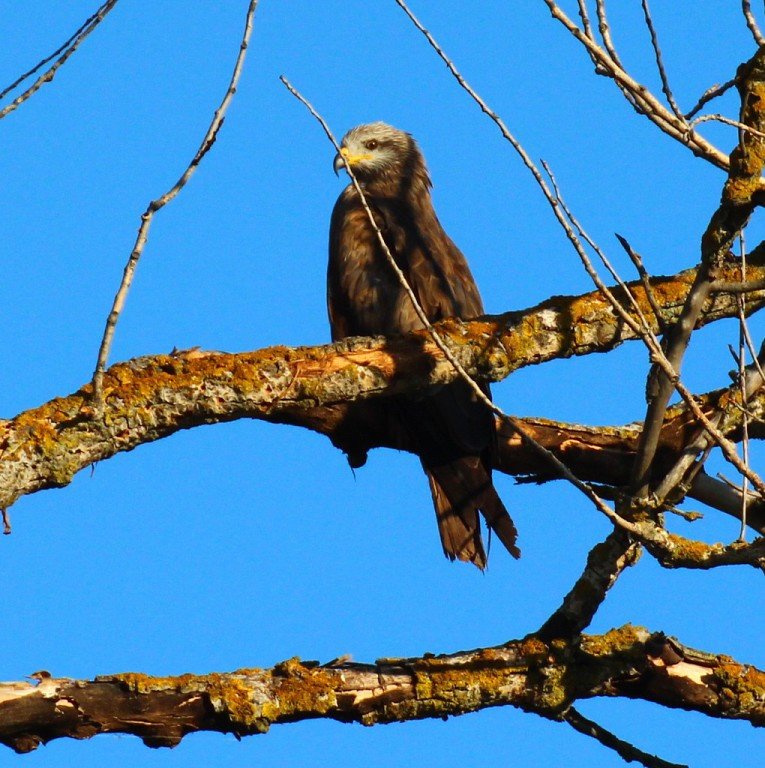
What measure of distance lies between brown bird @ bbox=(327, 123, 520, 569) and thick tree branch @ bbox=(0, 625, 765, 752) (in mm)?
958

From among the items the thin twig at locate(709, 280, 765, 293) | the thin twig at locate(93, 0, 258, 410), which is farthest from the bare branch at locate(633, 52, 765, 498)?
the thin twig at locate(93, 0, 258, 410)

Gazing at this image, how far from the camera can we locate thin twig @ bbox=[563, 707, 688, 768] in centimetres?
388

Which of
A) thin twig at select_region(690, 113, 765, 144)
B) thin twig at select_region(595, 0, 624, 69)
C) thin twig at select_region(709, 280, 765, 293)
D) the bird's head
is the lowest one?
thin twig at select_region(709, 280, 765, 293)

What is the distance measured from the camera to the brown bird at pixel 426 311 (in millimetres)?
5199

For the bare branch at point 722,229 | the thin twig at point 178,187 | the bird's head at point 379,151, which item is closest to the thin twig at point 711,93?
the bare branch at point 722,229

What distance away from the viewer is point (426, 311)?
5488mm

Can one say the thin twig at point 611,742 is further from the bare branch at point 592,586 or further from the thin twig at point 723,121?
the thin twig at point 723,121

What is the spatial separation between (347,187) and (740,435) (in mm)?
2892

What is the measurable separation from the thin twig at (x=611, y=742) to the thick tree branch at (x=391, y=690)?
0.10 metres

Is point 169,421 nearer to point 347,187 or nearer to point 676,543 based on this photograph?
point 676,543

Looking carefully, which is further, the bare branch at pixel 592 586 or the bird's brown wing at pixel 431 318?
the bird's brown wing at pixel 431 318

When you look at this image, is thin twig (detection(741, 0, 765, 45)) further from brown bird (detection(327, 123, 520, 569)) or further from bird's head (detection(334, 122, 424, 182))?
bird's head (detection(334, 122, 424, 182))

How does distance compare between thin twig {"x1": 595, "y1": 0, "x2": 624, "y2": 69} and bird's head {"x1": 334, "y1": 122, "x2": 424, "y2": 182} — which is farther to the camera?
bird's head {"x1": 334, "y1": 122, "x2": 424, "y2": 182}

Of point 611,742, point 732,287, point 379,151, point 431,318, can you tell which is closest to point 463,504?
point 431,318
